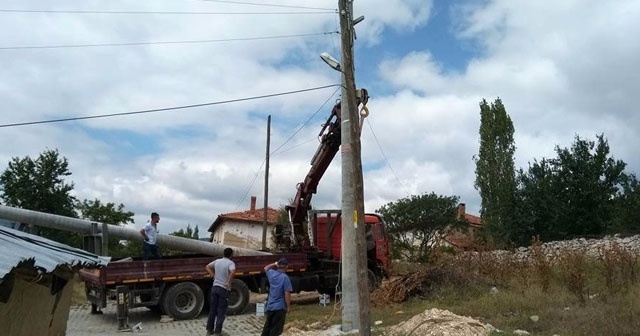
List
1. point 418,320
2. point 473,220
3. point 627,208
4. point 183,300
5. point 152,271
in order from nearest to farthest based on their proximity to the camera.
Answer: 1. point 418,320
2. point 152,271
3. point 183,300
4. point 627,208
5. point 473,220

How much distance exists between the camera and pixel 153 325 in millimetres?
15539

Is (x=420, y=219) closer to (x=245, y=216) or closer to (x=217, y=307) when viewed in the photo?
(x=245, y=216)

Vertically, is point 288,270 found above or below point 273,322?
above

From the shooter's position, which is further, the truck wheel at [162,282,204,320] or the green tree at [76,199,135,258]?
the green tree at [76,199,135,258]

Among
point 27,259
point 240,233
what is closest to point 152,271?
point 27,259

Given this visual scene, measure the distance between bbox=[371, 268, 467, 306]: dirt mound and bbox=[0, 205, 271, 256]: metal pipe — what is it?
4.85 m

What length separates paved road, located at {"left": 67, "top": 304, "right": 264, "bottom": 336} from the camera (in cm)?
1416

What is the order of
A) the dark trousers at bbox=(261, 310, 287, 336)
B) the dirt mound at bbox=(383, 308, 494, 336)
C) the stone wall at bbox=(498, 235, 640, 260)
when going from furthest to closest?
1. the stone wall at bbox=(498, 235, 640, 260)
2. the dirt mound at bbox=(383, 308, 494, 336)
3. the dark trousers at bbox=(261, 310, 287, 336)

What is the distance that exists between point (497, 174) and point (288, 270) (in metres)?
31.0

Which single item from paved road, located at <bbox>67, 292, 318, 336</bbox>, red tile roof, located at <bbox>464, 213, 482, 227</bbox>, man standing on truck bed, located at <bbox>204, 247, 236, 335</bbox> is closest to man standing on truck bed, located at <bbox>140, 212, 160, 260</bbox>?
paved road, located at <bbox>67, 292, 318, 336</bbox>

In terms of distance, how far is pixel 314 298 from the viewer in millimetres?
20859

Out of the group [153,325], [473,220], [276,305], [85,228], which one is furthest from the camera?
[473,220]

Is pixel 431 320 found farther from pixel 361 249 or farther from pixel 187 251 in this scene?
pixel 187 251

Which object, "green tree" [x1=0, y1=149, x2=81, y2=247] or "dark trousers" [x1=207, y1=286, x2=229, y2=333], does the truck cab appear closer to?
"dark trousers" [x1=207, y1=286, x2=229, y2=333]
